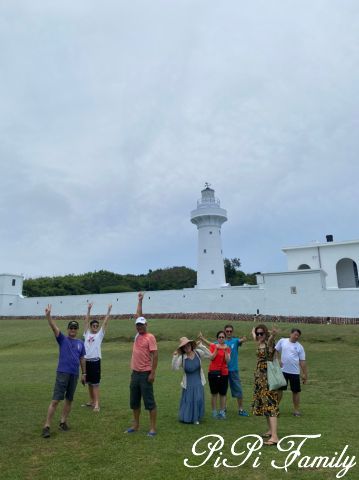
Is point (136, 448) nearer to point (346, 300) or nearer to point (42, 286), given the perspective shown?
point (346, 300)

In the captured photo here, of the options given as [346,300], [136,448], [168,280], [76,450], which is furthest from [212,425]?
[168,280]

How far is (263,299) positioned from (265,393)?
80.5 feet

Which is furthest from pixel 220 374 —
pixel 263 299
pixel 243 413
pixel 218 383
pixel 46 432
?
pixel 263 299

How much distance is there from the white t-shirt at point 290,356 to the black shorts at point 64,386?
4.11 metres

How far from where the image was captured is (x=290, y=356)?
25.6 feet

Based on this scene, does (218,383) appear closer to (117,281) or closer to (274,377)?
(274,377)

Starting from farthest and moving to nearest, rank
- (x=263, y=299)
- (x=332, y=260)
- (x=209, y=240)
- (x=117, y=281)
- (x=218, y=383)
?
(x=117, y=281) → (x=209, y=240) → (x=332, y=260) → (x=263, y=299) → (x=218, y=383)

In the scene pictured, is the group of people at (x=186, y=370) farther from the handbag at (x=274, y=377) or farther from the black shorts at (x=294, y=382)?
the handbag at (x=274, y=377)

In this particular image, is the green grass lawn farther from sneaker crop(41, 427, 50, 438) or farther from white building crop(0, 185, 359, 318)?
white building crop(0, 185, 359, 318)

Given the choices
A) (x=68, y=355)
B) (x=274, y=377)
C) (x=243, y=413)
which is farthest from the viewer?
(x=243, y=413)

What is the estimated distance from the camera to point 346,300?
26844 millimetres

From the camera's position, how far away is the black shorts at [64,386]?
6.29 metres

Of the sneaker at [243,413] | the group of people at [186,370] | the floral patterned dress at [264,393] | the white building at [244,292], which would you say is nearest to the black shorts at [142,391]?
the group of people at [186,370]

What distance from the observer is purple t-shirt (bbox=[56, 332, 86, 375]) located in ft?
21.2
